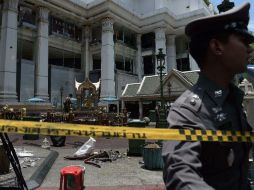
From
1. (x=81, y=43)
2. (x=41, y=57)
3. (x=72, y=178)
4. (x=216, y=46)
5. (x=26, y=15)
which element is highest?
(x=26, y=15)

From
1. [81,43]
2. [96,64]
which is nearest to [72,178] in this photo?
[81,43]

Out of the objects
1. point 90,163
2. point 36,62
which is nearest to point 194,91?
point 90,163

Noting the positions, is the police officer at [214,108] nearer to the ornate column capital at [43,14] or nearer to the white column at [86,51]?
the ornate column capital at [43,14]

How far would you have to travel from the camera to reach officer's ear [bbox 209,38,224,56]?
1.54 meters

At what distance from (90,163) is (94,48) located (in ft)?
111

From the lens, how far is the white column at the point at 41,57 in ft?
112

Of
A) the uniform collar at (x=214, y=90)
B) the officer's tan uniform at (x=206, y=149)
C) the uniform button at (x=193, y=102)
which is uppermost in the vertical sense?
the uniform collar at (x=214, y=90)

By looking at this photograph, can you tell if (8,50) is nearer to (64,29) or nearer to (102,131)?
(64,29)

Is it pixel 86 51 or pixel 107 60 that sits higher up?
pixel 86 51

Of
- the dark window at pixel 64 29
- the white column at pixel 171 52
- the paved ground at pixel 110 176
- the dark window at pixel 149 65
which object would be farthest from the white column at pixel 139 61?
the paved ground at pixel 110 176

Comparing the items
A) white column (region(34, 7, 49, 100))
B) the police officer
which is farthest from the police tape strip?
white column (region(34, 7, 49, 100))

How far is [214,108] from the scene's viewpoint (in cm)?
148

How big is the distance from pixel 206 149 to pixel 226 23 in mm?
692

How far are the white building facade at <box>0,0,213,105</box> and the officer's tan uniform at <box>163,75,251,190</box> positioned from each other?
99.3 ft
